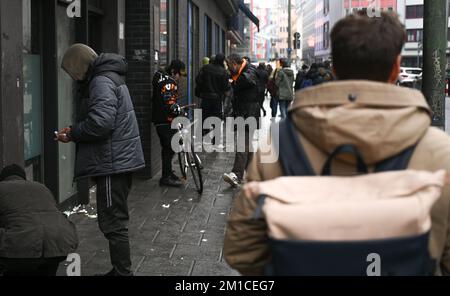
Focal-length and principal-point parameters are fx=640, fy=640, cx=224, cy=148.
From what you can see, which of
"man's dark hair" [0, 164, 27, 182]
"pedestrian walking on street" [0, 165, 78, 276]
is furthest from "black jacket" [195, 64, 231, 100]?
"pedestrian walking on street" [0, 165, 78, 276]

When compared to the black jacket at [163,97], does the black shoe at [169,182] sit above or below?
below

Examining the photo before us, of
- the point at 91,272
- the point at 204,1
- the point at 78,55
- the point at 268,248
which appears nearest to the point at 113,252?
the point at 91,272

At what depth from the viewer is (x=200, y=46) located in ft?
54.1

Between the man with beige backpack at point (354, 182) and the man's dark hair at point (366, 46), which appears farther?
the man's dark hair at point (366, 46)

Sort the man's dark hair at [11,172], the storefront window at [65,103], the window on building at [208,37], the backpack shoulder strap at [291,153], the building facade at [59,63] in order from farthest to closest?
the window on building at [208,37] → the storefront window at [65,103] → the building facade at [59,63] → the man's dark hair at [11,172] → the backpack shoulder strap at [291,153]

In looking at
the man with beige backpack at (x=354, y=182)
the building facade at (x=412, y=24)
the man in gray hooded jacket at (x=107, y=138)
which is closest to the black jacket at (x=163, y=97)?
the man in gray hooded jacket at (x=107, y=138)

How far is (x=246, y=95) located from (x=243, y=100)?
8 cm

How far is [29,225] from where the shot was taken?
3.64 meters

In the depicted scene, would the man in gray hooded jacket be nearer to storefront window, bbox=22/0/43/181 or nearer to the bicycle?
storefront window, bbox=22/0/43/181

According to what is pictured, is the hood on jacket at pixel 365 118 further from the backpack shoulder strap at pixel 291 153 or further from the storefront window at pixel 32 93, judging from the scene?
the storefront window at pixel 32 93

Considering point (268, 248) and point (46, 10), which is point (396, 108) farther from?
point (46, 10)

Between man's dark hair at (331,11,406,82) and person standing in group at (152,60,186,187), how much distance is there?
6.60 meters

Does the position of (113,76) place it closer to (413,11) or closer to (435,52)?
(435,52)

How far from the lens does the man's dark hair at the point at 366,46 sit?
1.87 m
